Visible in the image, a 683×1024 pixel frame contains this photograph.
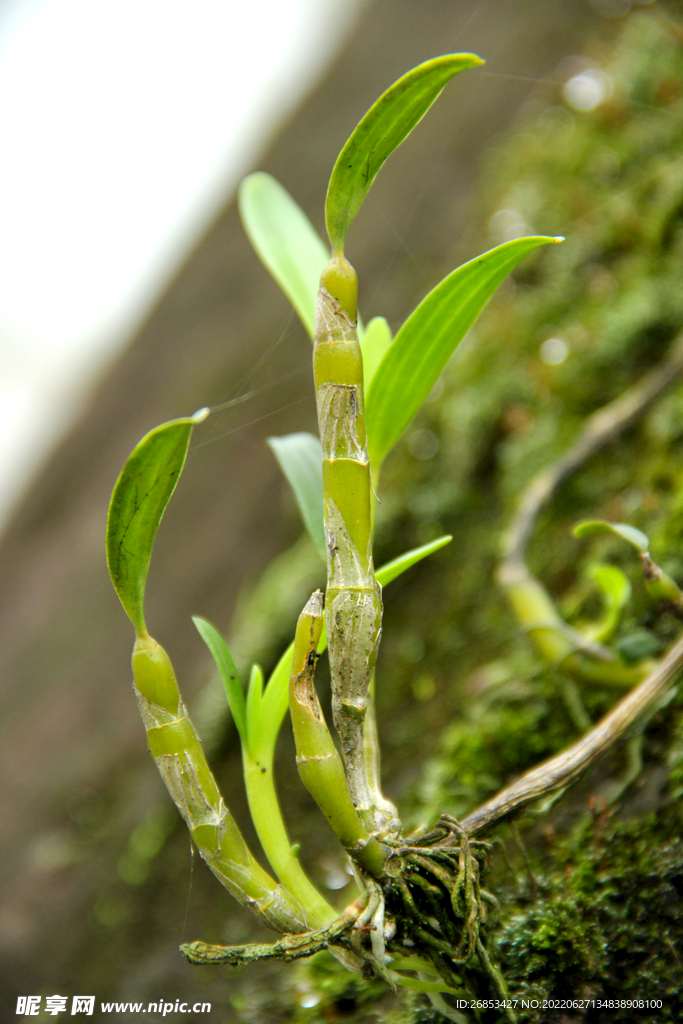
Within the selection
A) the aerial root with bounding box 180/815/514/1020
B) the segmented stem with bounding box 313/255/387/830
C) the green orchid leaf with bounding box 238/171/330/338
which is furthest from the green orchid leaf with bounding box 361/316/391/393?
the aerial root with bounding box 180/815/514/1020

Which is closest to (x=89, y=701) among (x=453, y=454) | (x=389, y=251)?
(x=453, y=454)

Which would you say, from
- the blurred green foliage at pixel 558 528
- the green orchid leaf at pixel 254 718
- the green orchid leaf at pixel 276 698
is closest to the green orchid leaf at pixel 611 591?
the blurred green foliage at pixel 558 528

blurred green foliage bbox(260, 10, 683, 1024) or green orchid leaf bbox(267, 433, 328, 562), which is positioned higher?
green orchid leaf bbox(267, 433, 328, 562)

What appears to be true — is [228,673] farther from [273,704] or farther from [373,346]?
[373,346]

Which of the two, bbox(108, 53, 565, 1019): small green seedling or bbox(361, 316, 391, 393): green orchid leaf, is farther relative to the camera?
bbox(361, 316, 391, 393): green orchid leaf

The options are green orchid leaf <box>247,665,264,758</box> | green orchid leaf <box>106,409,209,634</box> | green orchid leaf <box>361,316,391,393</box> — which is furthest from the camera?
green orchid leaf <box>361,316,391,393</box>

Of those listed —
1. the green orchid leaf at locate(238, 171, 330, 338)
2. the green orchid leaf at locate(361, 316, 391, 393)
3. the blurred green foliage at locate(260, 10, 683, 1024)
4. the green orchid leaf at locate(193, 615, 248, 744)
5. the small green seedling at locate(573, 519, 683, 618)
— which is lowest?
the blurred green foliage at locate(260, 10, 683, 1024)

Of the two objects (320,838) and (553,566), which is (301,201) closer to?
(553,566)

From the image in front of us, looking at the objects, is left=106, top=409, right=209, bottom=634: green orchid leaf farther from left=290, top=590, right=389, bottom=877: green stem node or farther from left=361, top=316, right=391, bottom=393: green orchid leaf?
left=361, top=316, right=391, bottom=393: green orchid leaf
